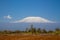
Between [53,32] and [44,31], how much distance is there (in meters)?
0.71

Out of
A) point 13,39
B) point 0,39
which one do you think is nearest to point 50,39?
point 13,39

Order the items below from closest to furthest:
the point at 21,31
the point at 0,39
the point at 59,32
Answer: the point at 0,39, the point at 21,31, the point at 59,32

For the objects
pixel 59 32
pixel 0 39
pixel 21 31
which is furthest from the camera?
pixel 59 32

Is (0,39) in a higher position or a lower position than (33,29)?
lower

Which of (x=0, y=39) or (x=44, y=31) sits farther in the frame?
(x=44, y=31)

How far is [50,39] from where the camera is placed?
9.07m

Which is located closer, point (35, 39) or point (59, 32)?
point (35, 39)

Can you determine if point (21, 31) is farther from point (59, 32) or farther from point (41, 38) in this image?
point (59, 32)

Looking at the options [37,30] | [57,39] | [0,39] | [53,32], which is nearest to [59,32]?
[53,32]

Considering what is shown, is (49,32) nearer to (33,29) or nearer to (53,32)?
(53,32)

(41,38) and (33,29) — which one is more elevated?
(33,29)

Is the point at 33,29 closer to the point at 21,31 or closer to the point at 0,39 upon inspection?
the point at 21,31

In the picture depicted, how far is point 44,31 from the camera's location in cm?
1167

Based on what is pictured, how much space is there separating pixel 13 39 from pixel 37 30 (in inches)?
134
